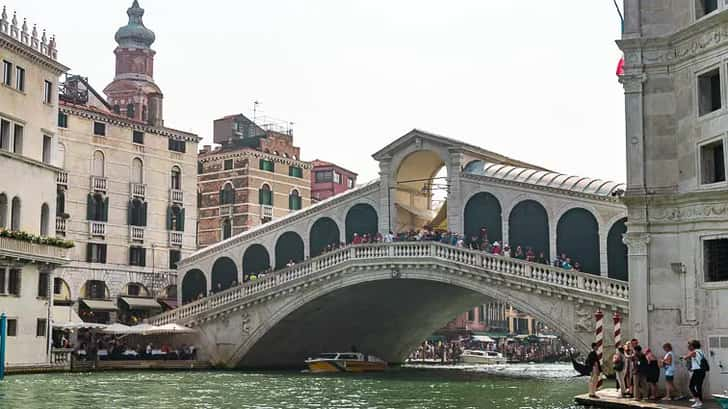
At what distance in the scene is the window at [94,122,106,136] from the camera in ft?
156

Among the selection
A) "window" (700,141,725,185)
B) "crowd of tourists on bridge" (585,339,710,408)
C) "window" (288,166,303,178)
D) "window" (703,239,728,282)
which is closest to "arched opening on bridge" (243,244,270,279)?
"window" (288,166,303,178)

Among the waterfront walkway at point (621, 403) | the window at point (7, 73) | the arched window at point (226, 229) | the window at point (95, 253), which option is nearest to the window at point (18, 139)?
the window at point (7, 73)

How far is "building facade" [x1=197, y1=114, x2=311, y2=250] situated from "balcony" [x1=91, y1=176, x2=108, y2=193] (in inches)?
404

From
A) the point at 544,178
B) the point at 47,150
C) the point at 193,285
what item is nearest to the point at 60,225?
the point at 47,150

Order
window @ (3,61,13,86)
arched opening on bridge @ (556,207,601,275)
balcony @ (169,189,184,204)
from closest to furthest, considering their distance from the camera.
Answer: window @ (3,61,13,86) → arched opening on bridge @ (556,207,601,275) → balcony @ (169,189,184,204)

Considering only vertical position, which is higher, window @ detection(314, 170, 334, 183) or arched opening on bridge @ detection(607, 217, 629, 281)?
window @ detection(314, 170, 334, 183)

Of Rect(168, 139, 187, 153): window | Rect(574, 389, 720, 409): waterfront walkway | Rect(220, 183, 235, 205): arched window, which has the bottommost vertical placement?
Rect(574, 389, 720, 409): waterfront walkway

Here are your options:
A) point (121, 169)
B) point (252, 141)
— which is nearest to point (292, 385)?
point (121, 169)

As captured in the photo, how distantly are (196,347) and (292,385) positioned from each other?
13.2 m

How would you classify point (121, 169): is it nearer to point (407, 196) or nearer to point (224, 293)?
point (224, 293)

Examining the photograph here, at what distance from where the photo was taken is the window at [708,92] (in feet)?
71.5

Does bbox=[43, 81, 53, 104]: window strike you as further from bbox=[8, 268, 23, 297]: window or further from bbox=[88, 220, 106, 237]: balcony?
bbox=[88, 220, 106, 237]: balcony

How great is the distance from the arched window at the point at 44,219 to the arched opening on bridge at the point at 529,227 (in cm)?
1685

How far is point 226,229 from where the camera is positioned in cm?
5778
